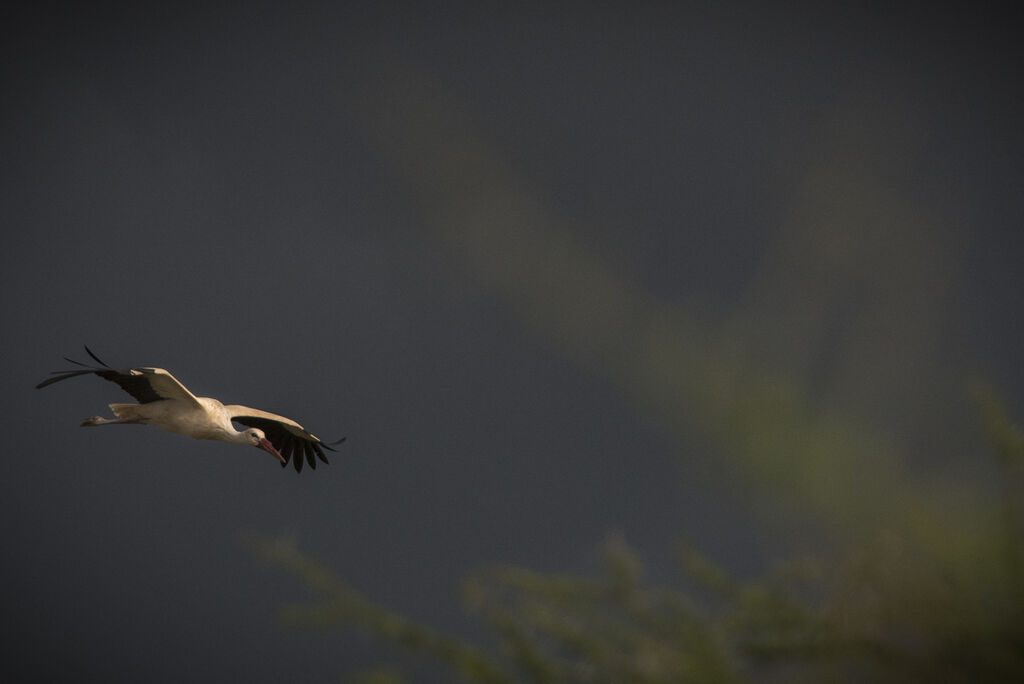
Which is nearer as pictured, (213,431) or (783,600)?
(783,600)

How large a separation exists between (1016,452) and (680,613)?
0.31m

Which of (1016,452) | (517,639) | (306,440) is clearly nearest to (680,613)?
(517,639)

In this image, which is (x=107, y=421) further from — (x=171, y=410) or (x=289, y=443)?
(x=289, y=443)

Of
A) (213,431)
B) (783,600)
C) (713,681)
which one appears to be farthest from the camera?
(213,431)

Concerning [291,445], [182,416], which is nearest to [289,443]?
[291,445]

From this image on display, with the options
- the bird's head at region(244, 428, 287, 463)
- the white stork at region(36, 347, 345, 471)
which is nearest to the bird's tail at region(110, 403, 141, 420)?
the white stork at region(36, 347, 345, 471)

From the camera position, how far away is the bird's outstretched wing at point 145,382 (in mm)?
3963

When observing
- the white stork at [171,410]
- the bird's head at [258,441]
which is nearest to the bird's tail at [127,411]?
the white stork at [171,410]

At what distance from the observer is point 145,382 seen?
436 cm

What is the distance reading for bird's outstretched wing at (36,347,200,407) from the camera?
396cm

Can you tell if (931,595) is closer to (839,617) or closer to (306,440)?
(839,617)

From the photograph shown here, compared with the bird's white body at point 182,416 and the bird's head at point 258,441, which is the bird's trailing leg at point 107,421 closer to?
the bird's white body at point 182,416

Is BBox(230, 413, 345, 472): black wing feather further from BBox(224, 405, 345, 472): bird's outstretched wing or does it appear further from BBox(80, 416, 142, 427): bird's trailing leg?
BBox(80, 416, 142, 427): bird's trailing leg

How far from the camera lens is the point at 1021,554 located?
0.59 metres
